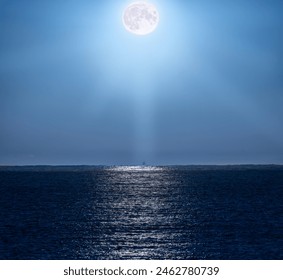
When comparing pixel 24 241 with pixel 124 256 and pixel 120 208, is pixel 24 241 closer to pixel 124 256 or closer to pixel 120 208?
pixel 124 256

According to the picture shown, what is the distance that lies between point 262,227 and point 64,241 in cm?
2480


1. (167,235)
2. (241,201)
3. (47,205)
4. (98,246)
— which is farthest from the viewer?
(241,201)

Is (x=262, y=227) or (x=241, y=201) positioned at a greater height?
(x=241, y=201)

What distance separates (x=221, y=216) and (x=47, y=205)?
36.1 metres

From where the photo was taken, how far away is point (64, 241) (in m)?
55.1

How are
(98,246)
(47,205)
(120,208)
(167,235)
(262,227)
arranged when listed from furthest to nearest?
(47,205) < (120,208) < (262,227) < (167,235) < (98,246)

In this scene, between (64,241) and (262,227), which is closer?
(64,241)

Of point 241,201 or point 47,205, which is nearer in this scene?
point 47,205

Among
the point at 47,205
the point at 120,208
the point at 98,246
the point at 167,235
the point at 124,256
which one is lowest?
the point at 124,256
